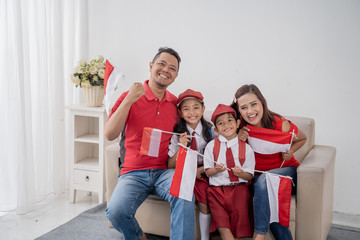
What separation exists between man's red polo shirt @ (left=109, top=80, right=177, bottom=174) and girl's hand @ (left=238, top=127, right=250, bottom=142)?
1.46ft

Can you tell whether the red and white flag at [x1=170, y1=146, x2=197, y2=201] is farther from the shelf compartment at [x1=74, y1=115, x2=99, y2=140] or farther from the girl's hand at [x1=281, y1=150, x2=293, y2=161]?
the shelf compartment at [x1=74, y1=115, x2=99, y2=140]

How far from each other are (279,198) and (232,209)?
0.28m

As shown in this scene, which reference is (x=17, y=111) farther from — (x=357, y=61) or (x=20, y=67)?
(x=357, y=61)

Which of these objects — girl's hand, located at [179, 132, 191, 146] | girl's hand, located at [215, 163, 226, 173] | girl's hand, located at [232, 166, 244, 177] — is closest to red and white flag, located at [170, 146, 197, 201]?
girl's hand, located at [179, 132, 191, 146]

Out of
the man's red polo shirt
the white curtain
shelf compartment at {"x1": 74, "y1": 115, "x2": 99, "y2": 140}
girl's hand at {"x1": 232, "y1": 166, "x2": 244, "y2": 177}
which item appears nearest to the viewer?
girl's hand at {"x1": 232, "y1": 166, "x2": 244, "y2": 177}

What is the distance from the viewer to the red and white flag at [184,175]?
2021 mm

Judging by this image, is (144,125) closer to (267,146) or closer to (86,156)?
(267,146)

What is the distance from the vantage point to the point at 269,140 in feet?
7.35

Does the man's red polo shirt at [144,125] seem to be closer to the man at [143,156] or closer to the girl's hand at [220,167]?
the man at [143,156]

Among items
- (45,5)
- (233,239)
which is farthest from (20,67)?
(233,239)

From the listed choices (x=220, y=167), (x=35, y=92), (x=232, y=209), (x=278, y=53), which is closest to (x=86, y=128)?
(x=35, y=92)

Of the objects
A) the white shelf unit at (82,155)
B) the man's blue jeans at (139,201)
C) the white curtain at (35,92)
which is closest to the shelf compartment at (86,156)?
the white shelf unit at (82,155)

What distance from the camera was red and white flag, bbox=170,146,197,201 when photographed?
2.02 metres

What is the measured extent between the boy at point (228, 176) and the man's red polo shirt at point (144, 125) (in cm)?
28
